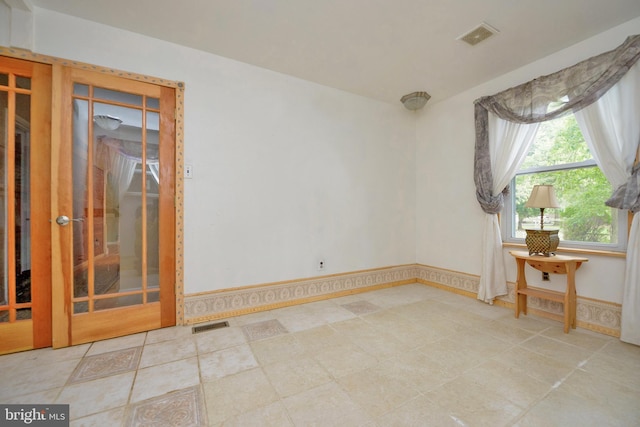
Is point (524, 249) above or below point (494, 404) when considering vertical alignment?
above

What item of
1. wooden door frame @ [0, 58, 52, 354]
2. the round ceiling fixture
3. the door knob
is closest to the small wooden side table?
the round ceiling fixture

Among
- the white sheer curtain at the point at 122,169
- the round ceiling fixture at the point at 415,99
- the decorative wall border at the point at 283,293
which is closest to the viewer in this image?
the white sheer curtain at the point at 122,169

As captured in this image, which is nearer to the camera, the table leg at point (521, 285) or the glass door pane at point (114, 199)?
the glass door pane at point (114, 199)

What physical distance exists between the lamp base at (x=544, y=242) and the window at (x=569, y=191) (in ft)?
0.96

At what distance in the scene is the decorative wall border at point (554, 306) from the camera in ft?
7.61

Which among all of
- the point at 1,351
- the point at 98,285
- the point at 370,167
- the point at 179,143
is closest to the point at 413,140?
the point at 370,167

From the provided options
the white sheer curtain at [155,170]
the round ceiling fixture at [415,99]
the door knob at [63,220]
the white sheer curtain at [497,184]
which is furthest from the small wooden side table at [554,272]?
the door knob at [63,220]

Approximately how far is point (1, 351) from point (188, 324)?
1.28 m

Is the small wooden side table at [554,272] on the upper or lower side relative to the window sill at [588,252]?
lower

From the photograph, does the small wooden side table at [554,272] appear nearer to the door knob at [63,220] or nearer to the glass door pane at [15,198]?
the door knob at [63,220]

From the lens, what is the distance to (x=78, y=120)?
222 cm

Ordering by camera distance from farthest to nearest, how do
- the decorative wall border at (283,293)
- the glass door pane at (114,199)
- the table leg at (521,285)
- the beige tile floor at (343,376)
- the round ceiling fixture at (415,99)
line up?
1. the round ceiling fixture at (415,99)
2. the table leg at (521,285)
3. the decorative wall border at (283,293)
4. the glass door pane at (114,199)
5. the beige tile floor at (343,376)

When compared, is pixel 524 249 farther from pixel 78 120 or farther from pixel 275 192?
pixel 78 120

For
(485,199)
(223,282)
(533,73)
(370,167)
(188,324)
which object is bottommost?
(188,324)
